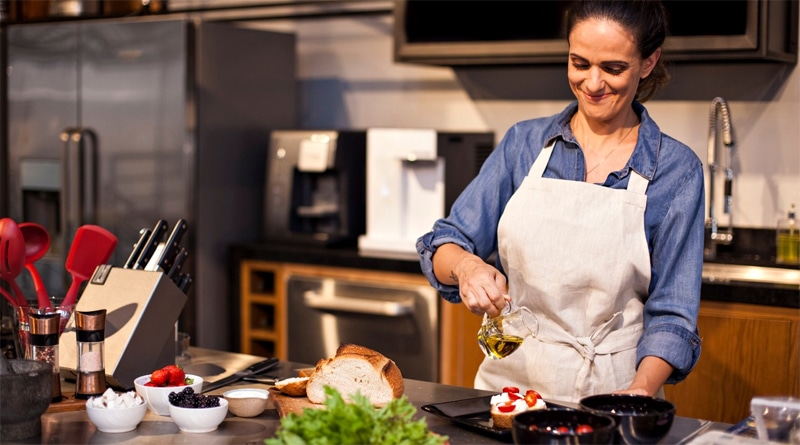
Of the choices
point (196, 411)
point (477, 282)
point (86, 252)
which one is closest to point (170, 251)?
point (86, 252)

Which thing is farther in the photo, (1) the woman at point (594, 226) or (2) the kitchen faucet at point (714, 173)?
(2) the kitchen faucet at point (714, 173)

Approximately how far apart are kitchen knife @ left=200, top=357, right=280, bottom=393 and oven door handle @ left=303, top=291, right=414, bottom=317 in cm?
139

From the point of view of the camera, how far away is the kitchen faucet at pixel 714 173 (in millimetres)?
3414

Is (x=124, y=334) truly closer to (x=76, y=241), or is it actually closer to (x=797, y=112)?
(x=76, y=241)

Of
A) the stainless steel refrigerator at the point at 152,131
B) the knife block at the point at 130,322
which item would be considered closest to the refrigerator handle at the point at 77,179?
the stainless steel refrigerator at the point at 152,131

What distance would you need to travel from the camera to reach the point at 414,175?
3.80 metres

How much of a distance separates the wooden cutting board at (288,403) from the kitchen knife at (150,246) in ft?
1.50

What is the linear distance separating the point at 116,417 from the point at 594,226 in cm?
105

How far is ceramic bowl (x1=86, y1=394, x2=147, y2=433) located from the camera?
5.51ft

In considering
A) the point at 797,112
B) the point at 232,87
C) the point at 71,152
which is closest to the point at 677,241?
the point at 797,112

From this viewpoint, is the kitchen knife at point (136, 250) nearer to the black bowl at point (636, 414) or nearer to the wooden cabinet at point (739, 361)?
the black bowl at point (636, 414)

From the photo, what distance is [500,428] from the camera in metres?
1.68

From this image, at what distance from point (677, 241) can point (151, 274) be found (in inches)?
41.7

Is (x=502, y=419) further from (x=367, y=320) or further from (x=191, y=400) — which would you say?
(x=367, y=320)
